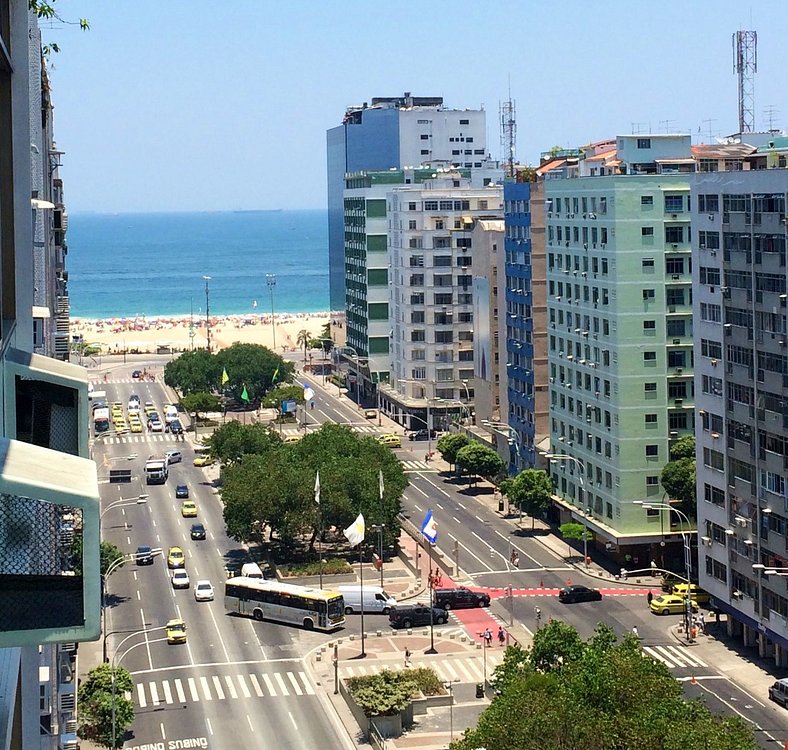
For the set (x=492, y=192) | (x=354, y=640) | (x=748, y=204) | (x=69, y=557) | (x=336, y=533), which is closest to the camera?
(x=69, y=557)

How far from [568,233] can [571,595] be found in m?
29.0

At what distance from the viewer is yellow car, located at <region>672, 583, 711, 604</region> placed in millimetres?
84688

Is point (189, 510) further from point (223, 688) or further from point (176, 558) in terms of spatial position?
point (223, 688)

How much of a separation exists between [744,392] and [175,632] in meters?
34.1

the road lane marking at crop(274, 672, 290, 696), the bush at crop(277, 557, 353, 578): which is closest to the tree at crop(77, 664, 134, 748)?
the road lane marking at crop(274, 672, 290, 696)

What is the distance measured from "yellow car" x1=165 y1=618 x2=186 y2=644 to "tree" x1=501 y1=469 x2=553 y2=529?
3198 cm

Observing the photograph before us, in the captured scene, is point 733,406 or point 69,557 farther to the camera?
point 733,406

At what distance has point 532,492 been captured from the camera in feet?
348

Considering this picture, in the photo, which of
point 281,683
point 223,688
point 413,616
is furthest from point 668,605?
point 223,688

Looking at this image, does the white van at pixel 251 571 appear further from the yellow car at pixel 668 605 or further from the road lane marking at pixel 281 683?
the yellow car at pixel 668 605

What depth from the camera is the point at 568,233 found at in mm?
104000

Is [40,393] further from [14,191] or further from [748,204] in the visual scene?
[748,204]

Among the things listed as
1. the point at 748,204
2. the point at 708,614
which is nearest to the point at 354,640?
the point at 708,614

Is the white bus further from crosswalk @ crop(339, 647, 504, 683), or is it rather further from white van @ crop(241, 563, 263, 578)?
crosswalk @ crop(339, 647, 504, 683)
